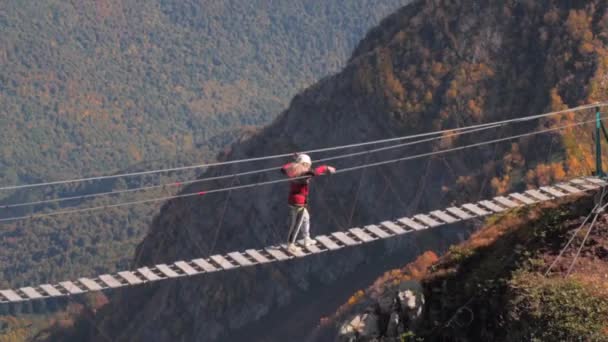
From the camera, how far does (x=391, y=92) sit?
111 metres

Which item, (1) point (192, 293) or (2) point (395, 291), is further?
(1) point (192, 293)

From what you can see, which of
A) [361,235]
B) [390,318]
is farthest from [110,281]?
[390,318]

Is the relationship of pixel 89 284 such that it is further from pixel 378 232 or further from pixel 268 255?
pixel 378 232

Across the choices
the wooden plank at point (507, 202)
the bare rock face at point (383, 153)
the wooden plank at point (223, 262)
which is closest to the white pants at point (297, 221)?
the wooden plank at point (223, 262)

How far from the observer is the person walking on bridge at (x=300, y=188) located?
75.1 feet

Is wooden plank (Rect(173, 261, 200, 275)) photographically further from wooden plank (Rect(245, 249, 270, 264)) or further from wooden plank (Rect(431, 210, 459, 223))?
wooden plank (Rect(431, 210, 459, 223))

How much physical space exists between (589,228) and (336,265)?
77.7 m

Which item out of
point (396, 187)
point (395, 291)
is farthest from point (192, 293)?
point (395, 291)

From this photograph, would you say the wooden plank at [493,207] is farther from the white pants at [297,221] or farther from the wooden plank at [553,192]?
the white pants at [297,221]

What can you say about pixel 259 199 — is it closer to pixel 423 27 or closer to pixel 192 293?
pixel 192 293

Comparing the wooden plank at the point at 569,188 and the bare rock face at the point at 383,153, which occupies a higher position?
the wooden plank at the point at 569,188

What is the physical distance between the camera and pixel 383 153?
100000 mm

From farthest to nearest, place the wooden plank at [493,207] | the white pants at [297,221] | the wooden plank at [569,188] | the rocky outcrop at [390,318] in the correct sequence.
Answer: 1. the wooden plank at [493,207]
2. the white pants at [297,221]
3. the wooden plank at [569,188]
4. the rocky outcrop at [390,318]

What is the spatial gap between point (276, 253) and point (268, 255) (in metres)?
0.23
